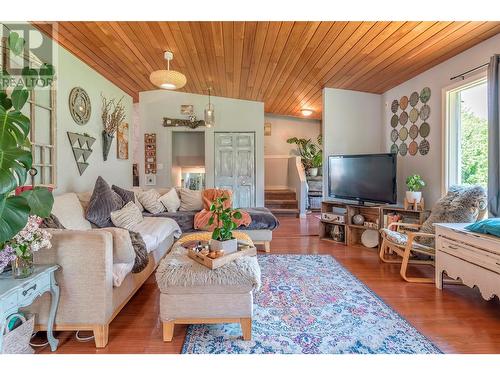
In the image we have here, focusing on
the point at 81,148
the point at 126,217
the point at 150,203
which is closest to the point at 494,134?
the point at 126,217

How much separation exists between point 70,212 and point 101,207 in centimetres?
30

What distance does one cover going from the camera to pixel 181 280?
1753 millimetres

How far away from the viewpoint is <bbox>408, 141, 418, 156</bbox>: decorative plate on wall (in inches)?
156

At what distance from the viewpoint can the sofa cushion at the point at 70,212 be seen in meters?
2.48

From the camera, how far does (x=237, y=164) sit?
254 inches

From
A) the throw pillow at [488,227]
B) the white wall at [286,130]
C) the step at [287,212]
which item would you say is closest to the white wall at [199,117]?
the step at [287,212]

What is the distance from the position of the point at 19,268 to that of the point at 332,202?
4023 millimetres

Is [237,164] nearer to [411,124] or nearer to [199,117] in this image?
[199,117]

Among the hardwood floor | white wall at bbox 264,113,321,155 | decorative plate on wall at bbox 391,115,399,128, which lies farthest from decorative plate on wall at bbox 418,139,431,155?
white wall at bbox 264,113,321,155

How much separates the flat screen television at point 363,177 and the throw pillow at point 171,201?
2.62m

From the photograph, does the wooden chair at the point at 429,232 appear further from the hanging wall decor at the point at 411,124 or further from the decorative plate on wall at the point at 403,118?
the decorative plate on wall at the point at 403,118
